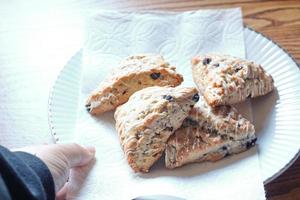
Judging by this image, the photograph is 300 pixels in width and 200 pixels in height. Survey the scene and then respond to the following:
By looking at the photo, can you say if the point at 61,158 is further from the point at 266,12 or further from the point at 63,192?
the point at 266,12

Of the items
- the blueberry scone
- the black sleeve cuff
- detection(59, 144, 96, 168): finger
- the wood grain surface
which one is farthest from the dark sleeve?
the wood grain surface

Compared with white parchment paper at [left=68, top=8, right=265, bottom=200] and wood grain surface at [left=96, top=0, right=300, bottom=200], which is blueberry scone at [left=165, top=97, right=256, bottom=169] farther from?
wood grain surface at [left=96, top=0, right=300, bottom=200]

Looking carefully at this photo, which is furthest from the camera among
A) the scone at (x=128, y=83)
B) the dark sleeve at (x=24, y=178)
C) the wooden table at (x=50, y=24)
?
the wooden table at (x=50, y=24)

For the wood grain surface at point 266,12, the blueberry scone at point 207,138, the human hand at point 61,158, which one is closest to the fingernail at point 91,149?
the human hand at point 61,158

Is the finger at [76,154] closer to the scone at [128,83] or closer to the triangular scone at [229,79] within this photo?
the scone at [128,83]

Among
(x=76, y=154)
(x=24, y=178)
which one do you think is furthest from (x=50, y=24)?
(x=24, y=178)
